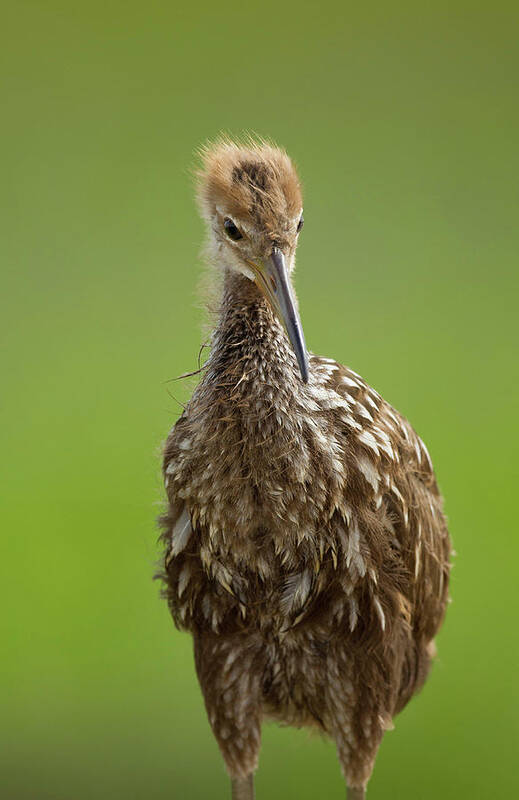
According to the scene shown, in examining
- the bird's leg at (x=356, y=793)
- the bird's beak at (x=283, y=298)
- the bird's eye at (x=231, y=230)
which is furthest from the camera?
the bird's leg at (x=356, y=793)

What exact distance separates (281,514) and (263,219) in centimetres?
50

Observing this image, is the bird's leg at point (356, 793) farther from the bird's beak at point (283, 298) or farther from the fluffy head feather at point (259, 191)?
the fluffy head feather at point (259, 191)

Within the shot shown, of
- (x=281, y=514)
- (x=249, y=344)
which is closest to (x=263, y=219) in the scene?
(x=249, y=344)

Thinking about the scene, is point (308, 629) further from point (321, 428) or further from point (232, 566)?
point (321, 428)

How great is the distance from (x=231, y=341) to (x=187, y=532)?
0.36 metres

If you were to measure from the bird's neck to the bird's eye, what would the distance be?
2.7 inches

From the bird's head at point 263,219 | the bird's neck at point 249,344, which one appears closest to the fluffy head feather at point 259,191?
the bird's head at point 263,219

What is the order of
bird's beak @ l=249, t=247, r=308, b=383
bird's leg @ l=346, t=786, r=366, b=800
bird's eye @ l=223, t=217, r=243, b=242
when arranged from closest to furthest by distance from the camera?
bird's beak @ l=249, t=247, r=308, b=383, bird's eye @ l=223, t=217, r=243, b=242, bird's leg @ l=346, t=786, r=366, b=800

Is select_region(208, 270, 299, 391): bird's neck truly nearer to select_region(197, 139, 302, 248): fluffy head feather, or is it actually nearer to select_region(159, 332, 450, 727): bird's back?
select_region(159, 332, 450, 727): bird's back

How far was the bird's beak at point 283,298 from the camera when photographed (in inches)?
66.4

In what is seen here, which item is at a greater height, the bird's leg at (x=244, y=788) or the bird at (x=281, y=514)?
the bird at (x=281, y=514)

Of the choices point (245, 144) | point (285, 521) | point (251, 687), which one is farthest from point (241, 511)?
point (245, 144)

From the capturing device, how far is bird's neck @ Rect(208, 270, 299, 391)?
1.82 meters

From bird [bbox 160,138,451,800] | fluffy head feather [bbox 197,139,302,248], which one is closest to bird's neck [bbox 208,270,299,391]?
bird [bbox 160,138,451,800]
